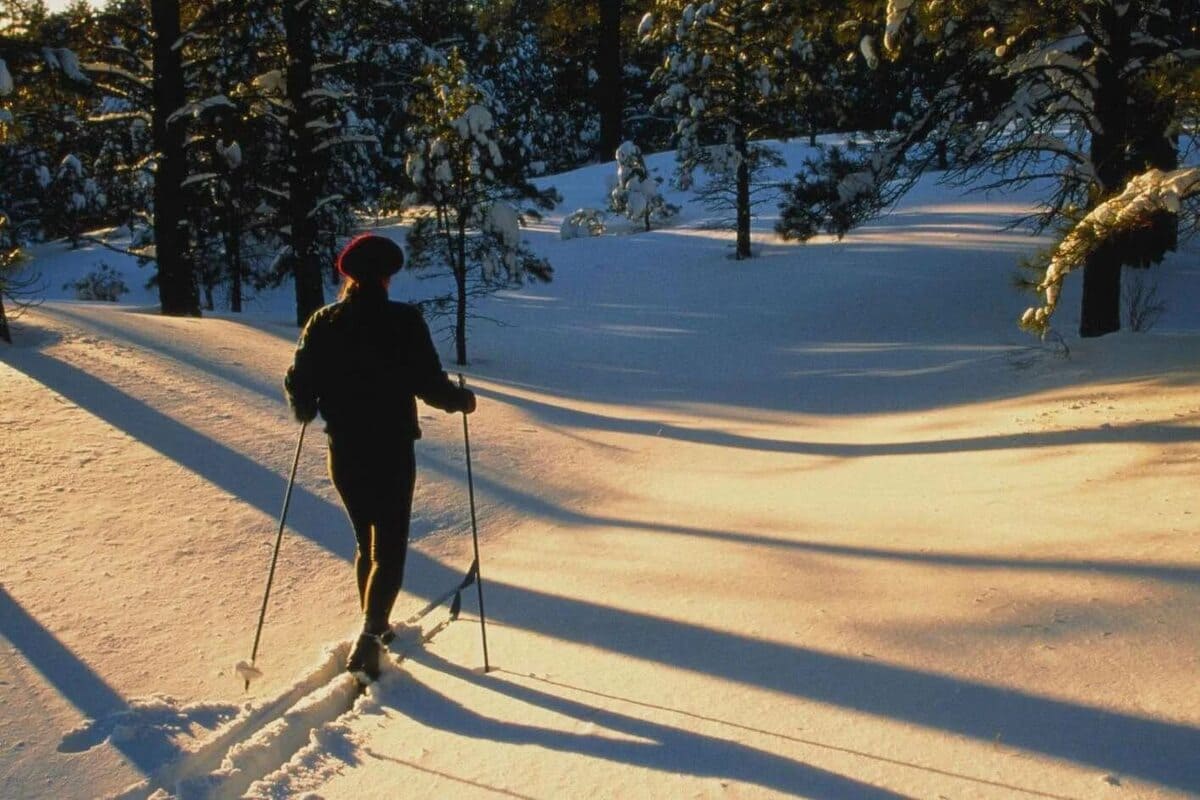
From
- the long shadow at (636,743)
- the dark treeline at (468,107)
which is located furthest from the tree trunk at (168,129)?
the long shadow at (636,743)

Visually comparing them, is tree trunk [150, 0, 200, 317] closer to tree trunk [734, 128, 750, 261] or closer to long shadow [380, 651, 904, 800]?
long shadow [380, 651, 904, 800]

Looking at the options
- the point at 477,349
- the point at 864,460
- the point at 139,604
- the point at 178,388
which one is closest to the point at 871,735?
the point at 139,604

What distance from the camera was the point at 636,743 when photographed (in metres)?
3.96

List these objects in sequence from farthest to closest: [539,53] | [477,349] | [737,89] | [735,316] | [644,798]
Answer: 1. [539,53]
2. [737,89]
3. [735,316]
4. [477,349]
5. [644,798]

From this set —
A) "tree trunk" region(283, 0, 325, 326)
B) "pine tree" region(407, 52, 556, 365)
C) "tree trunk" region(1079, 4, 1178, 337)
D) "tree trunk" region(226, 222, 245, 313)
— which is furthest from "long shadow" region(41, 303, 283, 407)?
"tree trunk" region(226, 222, 245, 313)

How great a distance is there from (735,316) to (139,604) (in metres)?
18.4

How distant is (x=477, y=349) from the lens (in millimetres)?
20922

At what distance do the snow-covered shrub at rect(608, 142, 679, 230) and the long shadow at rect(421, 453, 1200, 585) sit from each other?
80.7ft

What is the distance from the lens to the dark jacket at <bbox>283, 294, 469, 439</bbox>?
4.59 metres

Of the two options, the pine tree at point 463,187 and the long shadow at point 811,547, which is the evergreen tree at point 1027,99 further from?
the pine tree at point 463,187

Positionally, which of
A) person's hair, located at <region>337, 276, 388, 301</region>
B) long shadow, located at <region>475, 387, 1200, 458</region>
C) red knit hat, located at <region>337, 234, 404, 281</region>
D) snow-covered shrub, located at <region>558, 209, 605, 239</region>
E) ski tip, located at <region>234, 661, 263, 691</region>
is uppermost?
red knit hat, located at <region>337, 234, 404, 281</region>

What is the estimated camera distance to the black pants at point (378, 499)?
459 cm

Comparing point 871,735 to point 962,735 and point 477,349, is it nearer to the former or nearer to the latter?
point 962,735

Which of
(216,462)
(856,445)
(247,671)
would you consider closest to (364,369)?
(247,671)
